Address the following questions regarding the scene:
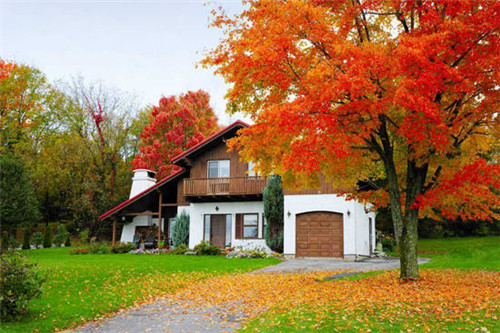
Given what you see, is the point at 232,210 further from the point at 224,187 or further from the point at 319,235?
the point at 319,235

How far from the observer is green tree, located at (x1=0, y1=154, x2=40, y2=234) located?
22750 mm

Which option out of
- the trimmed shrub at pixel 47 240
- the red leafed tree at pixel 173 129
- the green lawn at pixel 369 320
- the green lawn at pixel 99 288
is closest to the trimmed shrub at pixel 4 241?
the trimmed shrub at pixel 47 240

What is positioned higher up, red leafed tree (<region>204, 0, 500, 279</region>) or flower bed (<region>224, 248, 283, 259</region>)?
red leafed tree (<region>204, 0, 500, 279</region>)

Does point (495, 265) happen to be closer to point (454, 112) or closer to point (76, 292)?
point (454, 112)

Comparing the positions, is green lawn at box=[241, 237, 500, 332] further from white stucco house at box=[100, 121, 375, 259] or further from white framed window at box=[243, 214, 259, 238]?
white framed window at box=[243, 214, 259, 238]

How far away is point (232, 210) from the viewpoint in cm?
2381

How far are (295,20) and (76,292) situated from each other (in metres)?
8.13

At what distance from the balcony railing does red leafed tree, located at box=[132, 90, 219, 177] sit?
13119 mm

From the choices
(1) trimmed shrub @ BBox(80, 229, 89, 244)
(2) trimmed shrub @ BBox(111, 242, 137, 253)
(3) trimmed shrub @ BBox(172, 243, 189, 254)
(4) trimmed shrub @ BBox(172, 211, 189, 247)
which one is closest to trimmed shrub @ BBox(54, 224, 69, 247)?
(1) trimmed shrub @ BBox(80, 229, 89, 244)

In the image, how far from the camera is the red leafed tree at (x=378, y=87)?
855 centimetres

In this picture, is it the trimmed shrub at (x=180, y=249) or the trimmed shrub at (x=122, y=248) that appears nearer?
the trimmed shrub at (x=180, y=249)

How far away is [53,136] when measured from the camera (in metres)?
37.5

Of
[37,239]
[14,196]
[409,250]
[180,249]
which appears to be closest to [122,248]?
[180,249]

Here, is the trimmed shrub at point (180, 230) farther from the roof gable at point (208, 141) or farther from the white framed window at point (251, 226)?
the white framed window at point (251, 226)
